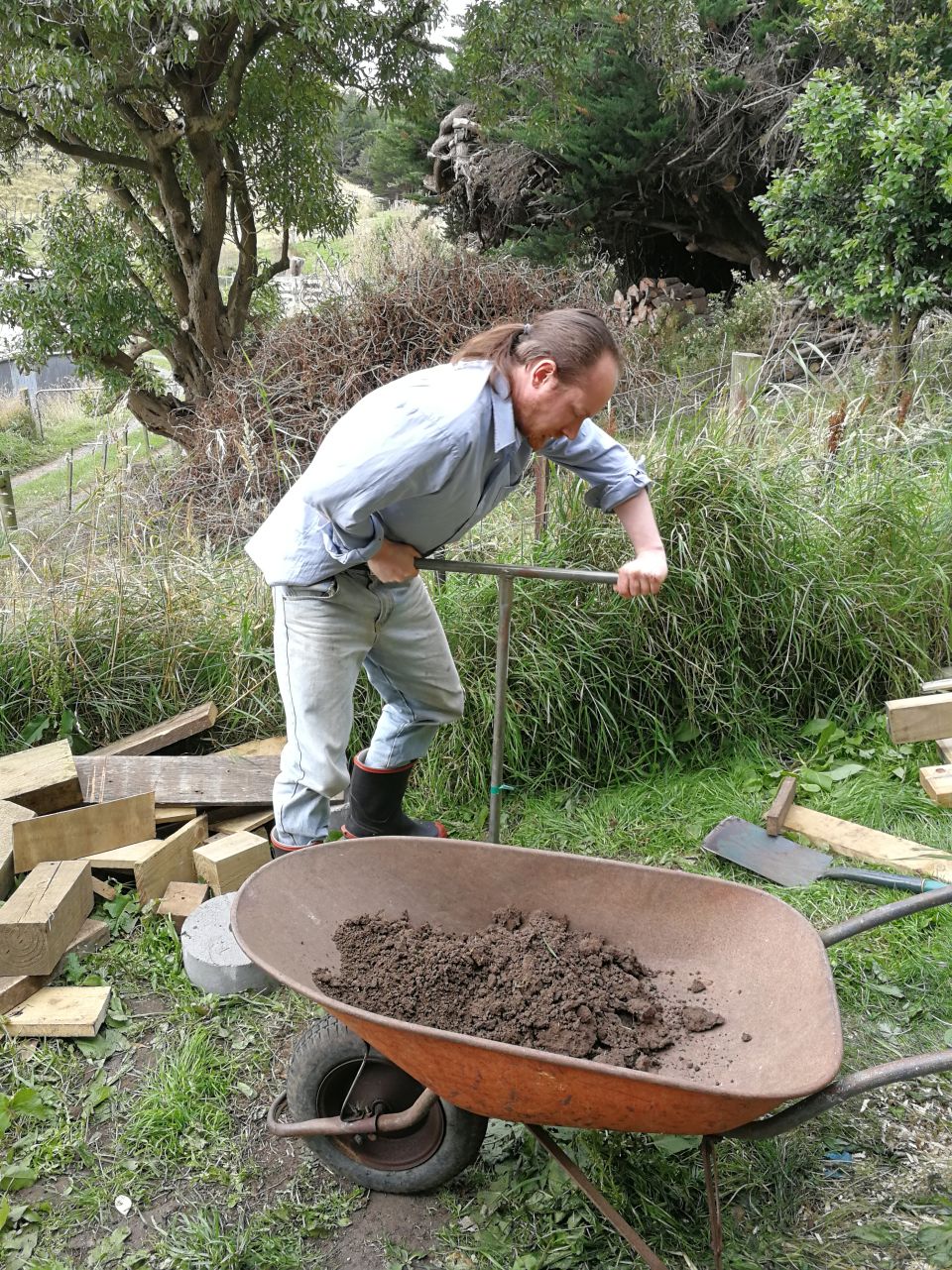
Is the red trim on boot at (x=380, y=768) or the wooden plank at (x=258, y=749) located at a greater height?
the red trim on boot at (x=380, y=768)

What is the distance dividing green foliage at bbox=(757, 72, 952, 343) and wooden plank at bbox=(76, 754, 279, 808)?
234 inches

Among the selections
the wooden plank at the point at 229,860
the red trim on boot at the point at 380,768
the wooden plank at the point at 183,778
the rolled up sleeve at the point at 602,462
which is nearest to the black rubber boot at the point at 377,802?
the red trim on boot at the point at 380,768

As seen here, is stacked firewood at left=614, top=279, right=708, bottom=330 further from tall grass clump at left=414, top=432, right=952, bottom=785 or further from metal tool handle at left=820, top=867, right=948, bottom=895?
metal tool handle at left=820, top=867, right=948, bottom=895

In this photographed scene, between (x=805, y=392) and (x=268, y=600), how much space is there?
306 centimetres

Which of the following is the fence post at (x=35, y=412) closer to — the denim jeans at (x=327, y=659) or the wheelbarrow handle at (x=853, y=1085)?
the denim jeans at (x=327, y=659)

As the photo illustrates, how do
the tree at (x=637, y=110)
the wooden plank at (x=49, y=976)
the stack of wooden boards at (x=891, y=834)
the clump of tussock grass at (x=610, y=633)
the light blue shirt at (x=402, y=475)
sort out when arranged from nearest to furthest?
the light blue shirt at (x=402, y=475)
the wooden plank at (x=49, y=976)
the stack of wooden boards at (x=891, y=834)
the clump of tussock grass at (x=610, y=633)
the tree at (x=637, y=110)

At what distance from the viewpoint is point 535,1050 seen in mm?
1631

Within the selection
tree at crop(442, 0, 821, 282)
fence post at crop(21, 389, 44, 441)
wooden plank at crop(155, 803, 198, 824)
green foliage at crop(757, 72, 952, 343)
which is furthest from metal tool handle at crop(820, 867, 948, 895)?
fence post at crop(21, 389, 44, 441)

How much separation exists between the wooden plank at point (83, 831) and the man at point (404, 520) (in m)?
0.81

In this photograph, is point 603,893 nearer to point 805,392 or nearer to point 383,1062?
point 383,1062

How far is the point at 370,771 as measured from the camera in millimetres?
3129

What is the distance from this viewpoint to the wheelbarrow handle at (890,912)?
6.19 feet

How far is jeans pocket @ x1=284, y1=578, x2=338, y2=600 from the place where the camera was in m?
2.50

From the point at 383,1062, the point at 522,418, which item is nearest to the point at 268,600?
the point at 522,418
